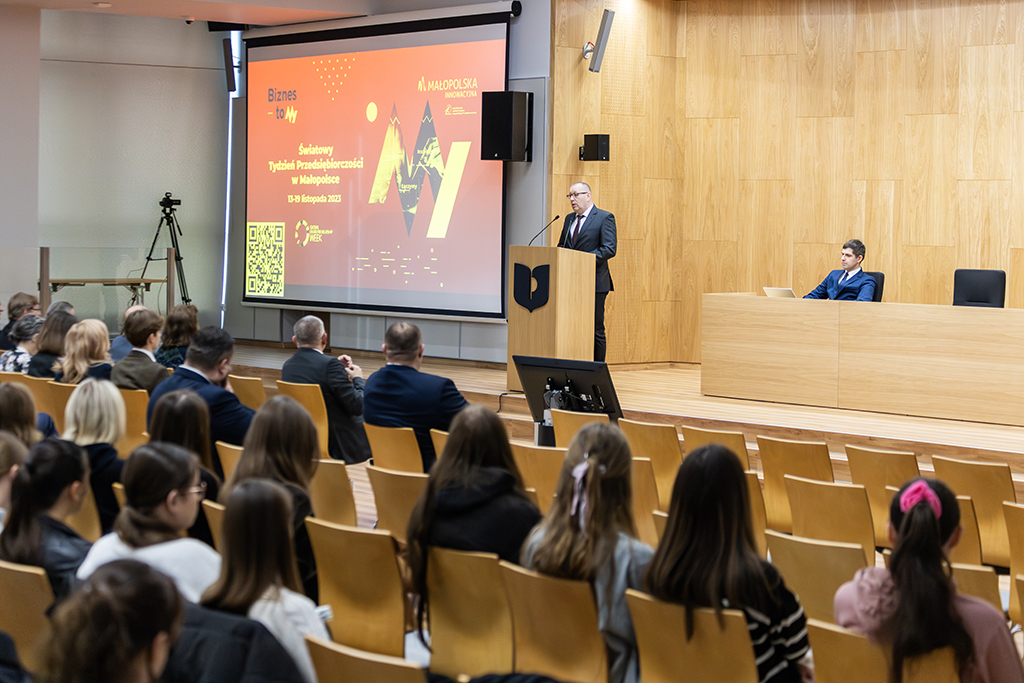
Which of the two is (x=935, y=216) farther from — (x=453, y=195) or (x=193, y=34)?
(x=193, y=34)

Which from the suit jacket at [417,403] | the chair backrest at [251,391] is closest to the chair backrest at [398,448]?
the suit jacket at [417,403]

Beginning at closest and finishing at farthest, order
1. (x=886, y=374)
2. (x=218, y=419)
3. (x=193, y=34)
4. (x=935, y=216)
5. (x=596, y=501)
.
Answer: (x=596, y=501)
(x=218, y=419)
(x=886, y=374)
(x=935, y=216)
(x=193, y=34)

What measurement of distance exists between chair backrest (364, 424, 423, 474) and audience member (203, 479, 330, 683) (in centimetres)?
222

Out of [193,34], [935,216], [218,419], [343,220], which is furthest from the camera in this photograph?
[193,34]

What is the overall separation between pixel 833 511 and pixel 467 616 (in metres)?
1.53

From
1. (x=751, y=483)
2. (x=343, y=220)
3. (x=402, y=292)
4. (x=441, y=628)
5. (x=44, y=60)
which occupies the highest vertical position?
(x=44, y=60)

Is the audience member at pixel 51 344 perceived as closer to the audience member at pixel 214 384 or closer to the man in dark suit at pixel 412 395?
the audience member at pixel 214 384

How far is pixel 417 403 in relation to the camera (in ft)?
15.2

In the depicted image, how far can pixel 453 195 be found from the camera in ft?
32.7

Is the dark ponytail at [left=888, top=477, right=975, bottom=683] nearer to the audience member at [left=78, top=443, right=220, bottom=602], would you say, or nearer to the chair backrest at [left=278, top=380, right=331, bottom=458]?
the audience member at [left=78, top=443, right=220, bottom=602]

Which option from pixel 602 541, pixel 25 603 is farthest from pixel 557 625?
pixel 25 603

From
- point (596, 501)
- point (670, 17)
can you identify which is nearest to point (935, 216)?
point (670, 17)

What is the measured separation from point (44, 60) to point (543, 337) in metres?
7.29

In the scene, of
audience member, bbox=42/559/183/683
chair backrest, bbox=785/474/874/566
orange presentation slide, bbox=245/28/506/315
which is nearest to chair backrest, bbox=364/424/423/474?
chair backrest, bbox=785/474/874/566
